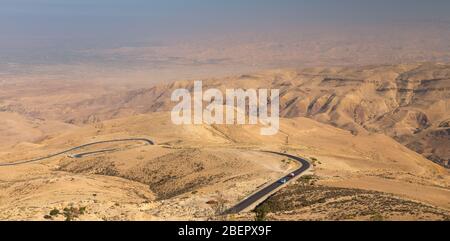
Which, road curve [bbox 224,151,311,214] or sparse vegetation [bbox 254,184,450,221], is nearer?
sparse vegetation [bbox 254,184,450,221]

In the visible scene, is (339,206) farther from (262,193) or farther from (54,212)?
(54,212)

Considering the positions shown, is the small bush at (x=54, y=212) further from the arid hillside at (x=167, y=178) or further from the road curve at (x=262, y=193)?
the road curve at (x=262, y=193)

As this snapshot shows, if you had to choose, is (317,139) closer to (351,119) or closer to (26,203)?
(351,119)

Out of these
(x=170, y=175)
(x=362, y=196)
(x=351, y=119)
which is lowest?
(x=351, y=119)

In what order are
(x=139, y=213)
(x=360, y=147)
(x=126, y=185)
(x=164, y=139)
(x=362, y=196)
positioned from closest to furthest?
(x=139, y=213)
(x=362, y=196)
(x=126, y=185)
(x=164, y=139)
(x=360, y=147)

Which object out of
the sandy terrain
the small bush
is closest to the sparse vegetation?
the sandy terrain

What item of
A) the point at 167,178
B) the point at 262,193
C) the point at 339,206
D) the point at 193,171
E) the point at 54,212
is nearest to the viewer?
the point at 54,212

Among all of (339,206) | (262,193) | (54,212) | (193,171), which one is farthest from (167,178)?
(339,206)

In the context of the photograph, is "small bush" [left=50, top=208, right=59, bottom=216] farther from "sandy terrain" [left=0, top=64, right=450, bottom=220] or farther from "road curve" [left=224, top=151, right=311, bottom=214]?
"road curve" [left=224, top=151, right=311, bottom=214]

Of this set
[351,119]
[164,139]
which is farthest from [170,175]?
[351,119]

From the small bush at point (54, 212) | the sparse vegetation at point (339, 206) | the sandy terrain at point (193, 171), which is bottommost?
the sandy terrain at point (193, 171)

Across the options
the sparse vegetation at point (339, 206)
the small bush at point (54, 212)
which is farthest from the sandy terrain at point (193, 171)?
the sparse vegetation at point (339, 206)
